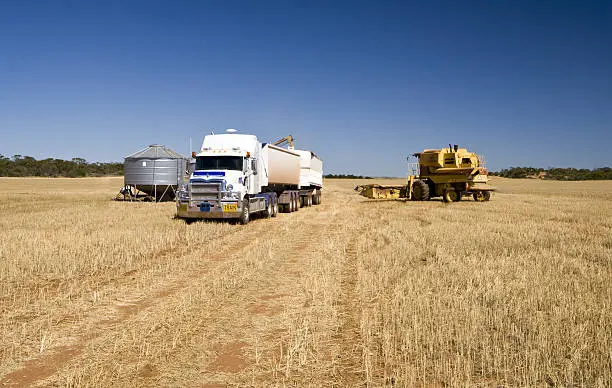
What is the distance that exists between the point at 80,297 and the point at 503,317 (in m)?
6.51

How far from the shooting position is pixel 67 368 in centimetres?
524

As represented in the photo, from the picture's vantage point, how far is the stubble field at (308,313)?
17.0ft

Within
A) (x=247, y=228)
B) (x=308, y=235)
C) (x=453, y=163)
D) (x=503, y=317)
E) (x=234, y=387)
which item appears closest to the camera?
(x=234, y=387)

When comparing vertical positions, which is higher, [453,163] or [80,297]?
[453,163]

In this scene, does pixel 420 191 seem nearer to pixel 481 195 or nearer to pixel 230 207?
pixel 481 195

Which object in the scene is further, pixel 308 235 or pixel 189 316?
pixel 308 235

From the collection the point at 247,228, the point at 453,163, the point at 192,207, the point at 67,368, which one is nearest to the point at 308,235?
the point at 247,228

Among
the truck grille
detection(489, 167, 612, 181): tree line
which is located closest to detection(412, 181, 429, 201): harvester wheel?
the truck grille

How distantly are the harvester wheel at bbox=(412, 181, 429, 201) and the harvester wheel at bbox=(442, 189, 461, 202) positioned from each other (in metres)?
1.23

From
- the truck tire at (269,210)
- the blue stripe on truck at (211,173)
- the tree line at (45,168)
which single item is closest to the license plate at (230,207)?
the blue stripe on truck at (211,173)

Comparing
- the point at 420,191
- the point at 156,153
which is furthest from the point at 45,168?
the point at 420,191

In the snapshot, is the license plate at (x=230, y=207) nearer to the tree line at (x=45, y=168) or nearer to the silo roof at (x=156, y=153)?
the silo roof at (x=156, y=153)

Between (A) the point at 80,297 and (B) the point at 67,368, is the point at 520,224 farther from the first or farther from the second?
(B) the point at 67,368

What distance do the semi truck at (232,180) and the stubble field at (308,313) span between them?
20.9 feet
